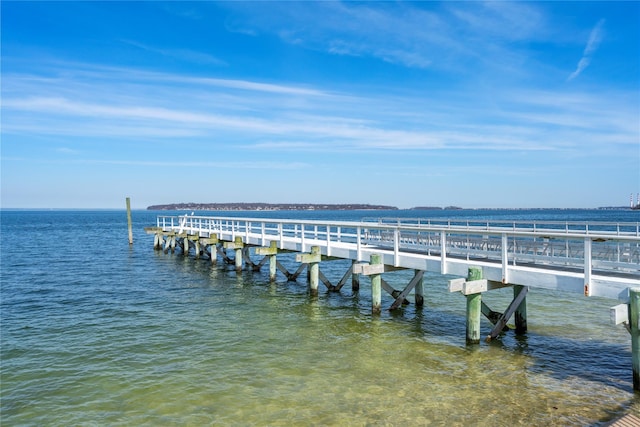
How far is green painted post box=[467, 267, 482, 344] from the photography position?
39.5ft

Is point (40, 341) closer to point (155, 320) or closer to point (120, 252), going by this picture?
point (155, 320)

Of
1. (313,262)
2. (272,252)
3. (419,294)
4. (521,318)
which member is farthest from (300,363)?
(272,252)

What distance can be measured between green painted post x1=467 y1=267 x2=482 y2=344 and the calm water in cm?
41

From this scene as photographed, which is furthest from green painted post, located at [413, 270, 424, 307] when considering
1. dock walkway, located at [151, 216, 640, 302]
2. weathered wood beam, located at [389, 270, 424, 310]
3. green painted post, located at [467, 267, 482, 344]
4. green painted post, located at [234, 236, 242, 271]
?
green painted post, located at [234, 236, 242, 271]

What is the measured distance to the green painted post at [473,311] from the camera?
12.0 meters

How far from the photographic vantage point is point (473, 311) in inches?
484

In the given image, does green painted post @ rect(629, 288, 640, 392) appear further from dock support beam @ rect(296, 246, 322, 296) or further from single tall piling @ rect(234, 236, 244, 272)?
single tall piling @ rect(234, 236, 244, 272)

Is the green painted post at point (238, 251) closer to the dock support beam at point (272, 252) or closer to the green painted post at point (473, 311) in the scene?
the dock support beam at point (272, 252)

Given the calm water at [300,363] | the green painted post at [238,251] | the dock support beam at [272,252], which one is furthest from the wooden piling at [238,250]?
the calm water at [300,363]

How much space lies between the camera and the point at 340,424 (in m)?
8.19

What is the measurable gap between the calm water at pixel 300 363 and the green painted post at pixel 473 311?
410mm

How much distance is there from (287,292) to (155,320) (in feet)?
20.8

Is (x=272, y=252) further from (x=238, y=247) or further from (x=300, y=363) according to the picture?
(x=300, y=363)

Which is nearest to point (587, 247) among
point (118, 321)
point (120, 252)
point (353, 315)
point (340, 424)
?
point (340, 424)
